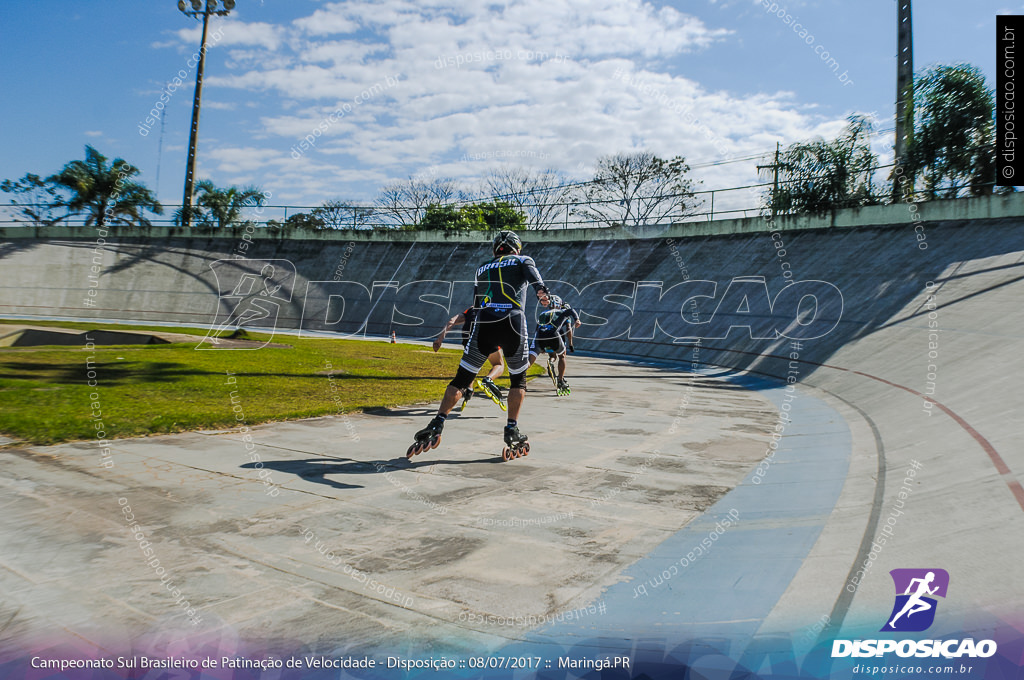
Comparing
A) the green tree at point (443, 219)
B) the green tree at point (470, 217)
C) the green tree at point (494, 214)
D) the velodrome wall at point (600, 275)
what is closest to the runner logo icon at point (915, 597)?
the velodrome wall at point (600, 275)

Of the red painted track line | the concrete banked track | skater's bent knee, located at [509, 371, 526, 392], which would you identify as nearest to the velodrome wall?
the concrete banked track

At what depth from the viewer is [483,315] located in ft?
21.3

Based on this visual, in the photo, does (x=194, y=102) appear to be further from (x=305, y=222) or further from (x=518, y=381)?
(x=518, y=381)

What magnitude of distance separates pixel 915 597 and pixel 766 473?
3035mm

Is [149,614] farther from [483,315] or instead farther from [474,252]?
[474,252]

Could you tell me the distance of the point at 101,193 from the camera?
137ft

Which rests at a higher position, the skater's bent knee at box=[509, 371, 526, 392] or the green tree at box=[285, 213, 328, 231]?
the green tree at box=[285, 213, 328, 231]

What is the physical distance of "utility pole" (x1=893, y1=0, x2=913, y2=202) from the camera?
2208cm

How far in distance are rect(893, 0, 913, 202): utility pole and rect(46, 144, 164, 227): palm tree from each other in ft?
135

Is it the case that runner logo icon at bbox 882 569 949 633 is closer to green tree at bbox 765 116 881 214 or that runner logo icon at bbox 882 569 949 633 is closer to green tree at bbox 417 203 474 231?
green tree at bbox 765 116 881 214

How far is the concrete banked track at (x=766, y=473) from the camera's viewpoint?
8.96 ft

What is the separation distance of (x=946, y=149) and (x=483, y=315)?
869 inches

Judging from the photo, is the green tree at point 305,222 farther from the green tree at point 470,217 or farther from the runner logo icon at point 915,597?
the runner logo icon at point 915,597

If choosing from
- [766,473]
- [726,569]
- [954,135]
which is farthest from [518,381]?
[954,135]
